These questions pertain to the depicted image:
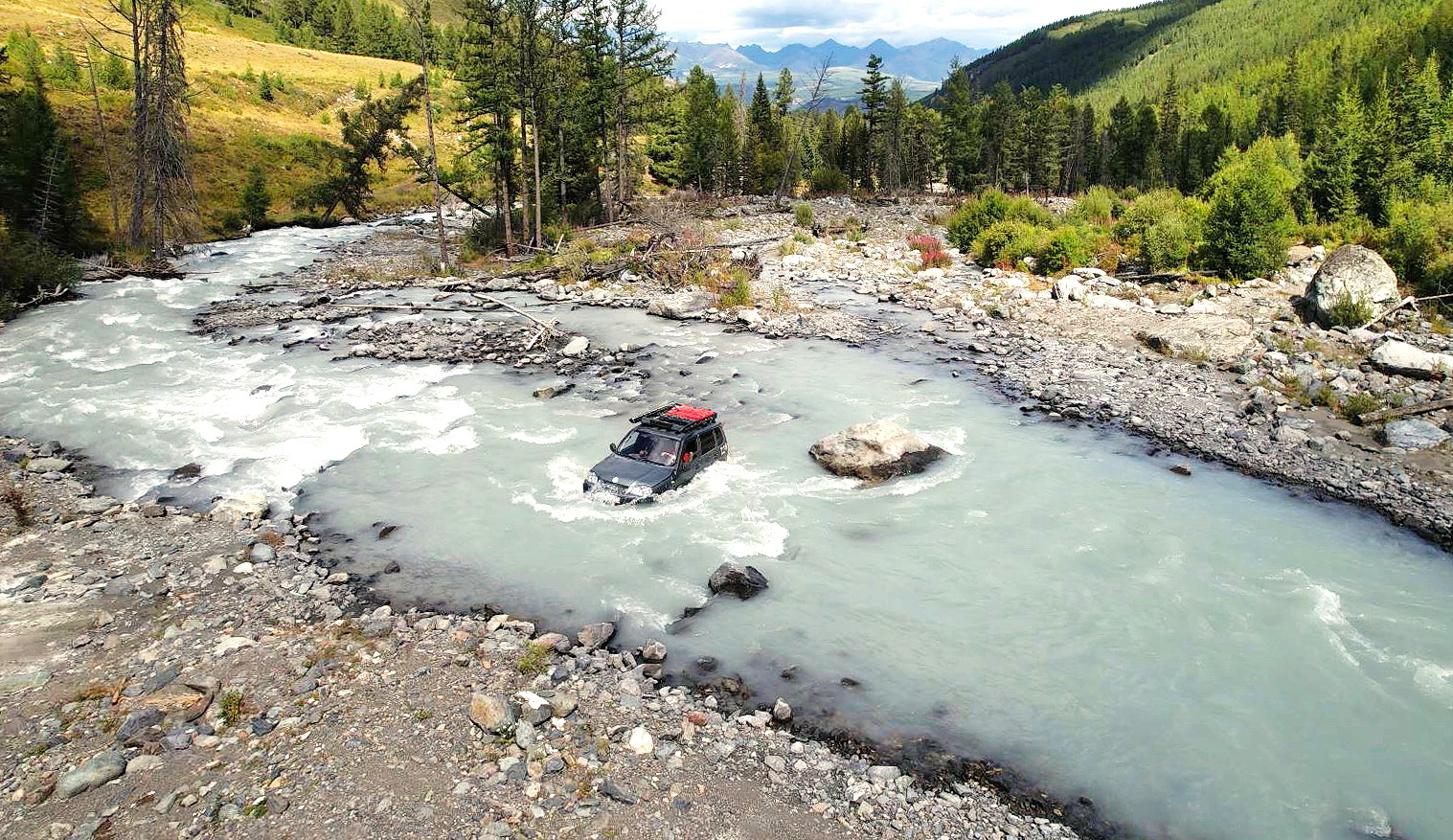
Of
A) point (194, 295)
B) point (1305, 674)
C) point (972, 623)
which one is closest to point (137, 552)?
point (972, 623)

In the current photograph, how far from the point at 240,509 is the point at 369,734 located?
26.3ft

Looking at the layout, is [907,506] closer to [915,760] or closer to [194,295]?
[915,760]

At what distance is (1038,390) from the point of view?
2150cm

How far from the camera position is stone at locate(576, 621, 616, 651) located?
1030 centimetres

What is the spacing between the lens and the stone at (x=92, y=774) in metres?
7.06

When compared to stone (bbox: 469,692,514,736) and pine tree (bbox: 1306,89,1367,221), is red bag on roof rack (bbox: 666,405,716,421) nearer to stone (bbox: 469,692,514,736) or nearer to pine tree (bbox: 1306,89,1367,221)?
stone (bbox: 469,692,514,736)

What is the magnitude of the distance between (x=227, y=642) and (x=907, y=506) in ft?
39.5

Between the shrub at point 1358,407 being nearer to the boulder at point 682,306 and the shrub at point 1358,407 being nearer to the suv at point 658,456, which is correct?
the suv at point 658,456

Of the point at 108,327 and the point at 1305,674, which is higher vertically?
the point at 108,327

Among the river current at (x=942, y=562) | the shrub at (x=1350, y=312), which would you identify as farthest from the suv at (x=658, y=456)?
the shrub at (x=1350, y=312)

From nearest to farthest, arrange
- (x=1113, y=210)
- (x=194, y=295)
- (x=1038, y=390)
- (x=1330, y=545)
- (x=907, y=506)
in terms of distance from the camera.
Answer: (x=1330, y=545) < (x=907, y=506) < (x=1038, y=390) < (x=194, y=295) < (x=1113, y=210)

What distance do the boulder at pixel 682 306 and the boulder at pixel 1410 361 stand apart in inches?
923

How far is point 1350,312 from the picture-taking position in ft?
82.3

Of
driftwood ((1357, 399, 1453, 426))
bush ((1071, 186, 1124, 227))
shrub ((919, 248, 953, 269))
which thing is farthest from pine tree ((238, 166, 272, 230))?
driftwood ((1357, 399, 1453, 426))
